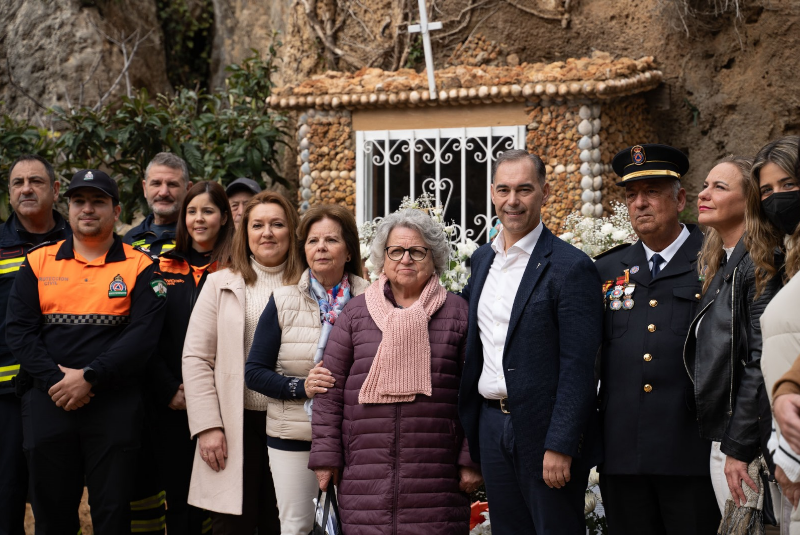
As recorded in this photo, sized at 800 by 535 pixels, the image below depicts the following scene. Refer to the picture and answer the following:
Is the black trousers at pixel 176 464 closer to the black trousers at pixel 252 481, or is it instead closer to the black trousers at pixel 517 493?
the black trousers at pixel 252 481

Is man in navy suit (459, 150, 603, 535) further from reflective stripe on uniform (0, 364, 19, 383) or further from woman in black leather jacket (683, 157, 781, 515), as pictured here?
reflective stripe on uniform (0, 364, 19, 383)

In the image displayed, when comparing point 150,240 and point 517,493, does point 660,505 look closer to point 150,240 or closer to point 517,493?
point 517,493

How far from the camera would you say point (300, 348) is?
12.4 feet

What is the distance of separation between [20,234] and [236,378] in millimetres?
1697

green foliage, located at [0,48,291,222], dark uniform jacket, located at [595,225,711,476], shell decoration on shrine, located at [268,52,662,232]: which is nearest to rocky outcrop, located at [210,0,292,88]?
green foliage, located at [0,48,291,222]

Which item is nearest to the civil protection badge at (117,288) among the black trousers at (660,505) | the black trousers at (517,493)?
the black trousers at (517,493)

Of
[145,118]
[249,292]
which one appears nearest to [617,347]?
[249,292]

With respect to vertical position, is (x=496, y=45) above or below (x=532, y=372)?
above

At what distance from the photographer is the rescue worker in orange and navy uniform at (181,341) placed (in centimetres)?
433

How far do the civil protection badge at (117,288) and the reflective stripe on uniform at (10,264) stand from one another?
79 cm

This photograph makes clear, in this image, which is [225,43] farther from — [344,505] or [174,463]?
[344,505]

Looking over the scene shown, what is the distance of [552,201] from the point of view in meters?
7.32

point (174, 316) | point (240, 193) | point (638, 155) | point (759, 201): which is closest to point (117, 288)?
point (174, 316)

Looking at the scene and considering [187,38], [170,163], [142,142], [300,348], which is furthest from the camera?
[187,38]
